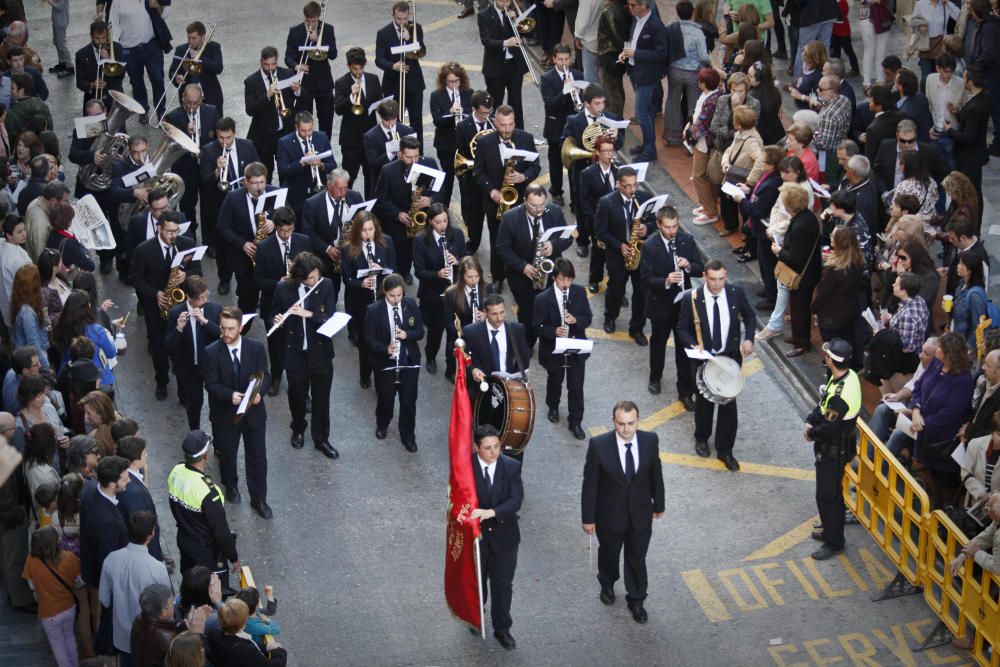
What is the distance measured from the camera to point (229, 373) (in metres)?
14.8

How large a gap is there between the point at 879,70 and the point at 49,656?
13889 millimetres

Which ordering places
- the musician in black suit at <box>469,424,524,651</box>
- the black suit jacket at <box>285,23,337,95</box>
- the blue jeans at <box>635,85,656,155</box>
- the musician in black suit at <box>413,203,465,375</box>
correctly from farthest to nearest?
the black suit jacket at <box>285,23,337,95</box> → the blue jeans at <box>635,85,656,155</box> → the musician in black suit at <box>413,203,465,375</box> → the musician in black suit at <box>469,424,524,651</box>

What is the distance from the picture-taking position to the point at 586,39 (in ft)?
71.6

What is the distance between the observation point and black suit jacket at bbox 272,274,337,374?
15758 mm

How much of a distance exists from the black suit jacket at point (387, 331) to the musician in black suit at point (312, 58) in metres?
6.05

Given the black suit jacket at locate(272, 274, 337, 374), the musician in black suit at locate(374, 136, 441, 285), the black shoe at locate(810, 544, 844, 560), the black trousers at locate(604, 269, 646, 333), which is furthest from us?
the musician in black suit at locate(374, 136, 441, 285)

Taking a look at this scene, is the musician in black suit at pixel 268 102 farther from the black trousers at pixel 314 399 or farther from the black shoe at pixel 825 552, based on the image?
the black shoe at pixel 825 552

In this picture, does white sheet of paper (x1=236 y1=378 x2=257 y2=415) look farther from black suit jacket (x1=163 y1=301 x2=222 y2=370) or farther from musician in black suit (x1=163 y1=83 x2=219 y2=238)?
musician in black suit (x1=163 y1=83 x2=219 y2=238)

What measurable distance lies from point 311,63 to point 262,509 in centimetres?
791

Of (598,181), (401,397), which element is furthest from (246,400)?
(598,181)

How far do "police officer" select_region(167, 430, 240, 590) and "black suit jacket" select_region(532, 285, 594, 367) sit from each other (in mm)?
4000

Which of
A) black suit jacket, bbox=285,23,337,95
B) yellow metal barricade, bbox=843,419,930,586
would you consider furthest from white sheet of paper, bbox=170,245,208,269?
yellow metal barricade, bbox=843,419,930,586

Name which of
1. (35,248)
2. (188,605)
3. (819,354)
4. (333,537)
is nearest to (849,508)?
(819,354)

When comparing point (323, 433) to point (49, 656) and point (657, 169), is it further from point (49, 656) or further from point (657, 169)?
point (657, 169)
